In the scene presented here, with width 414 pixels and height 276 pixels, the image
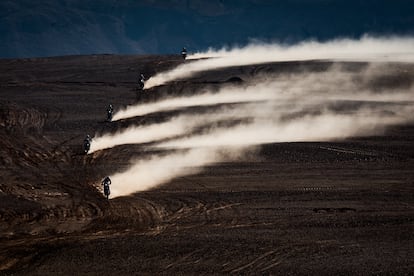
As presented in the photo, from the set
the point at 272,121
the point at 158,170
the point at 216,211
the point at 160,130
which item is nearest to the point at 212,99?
the point at 272,121

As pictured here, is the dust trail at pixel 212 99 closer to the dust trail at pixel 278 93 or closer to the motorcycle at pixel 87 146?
the dust trail at pixel 278 93

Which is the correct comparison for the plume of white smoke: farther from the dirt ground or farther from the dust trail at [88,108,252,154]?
the dirt ground

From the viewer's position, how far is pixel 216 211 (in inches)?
927

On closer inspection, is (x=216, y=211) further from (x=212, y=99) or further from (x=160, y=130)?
(x=212, y=99)

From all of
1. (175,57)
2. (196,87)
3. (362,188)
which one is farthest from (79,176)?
(175,57)

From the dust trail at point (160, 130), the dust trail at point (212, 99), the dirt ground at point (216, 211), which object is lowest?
the dirt ground at point (216, 211)

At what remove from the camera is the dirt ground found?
62.1 feet

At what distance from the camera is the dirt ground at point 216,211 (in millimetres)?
18922

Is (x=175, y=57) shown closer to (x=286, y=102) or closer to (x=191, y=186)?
(x=286, y=102)

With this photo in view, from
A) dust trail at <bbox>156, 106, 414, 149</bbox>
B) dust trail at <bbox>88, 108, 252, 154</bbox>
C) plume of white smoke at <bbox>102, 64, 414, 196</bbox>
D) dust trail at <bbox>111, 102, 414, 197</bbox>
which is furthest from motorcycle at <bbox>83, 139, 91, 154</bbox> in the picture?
dust trail at <bbox>156, 106, 414, 149</bbox>

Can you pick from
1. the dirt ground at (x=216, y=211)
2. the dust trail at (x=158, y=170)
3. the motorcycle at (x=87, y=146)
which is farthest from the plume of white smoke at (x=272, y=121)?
the motorcycle at (x=87, y=146)

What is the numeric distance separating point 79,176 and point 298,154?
33.9ft

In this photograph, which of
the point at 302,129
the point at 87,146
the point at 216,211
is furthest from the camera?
the point at 302,129

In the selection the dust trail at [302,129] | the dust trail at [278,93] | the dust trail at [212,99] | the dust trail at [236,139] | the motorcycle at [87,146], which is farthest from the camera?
the dust trail at [278,93]
